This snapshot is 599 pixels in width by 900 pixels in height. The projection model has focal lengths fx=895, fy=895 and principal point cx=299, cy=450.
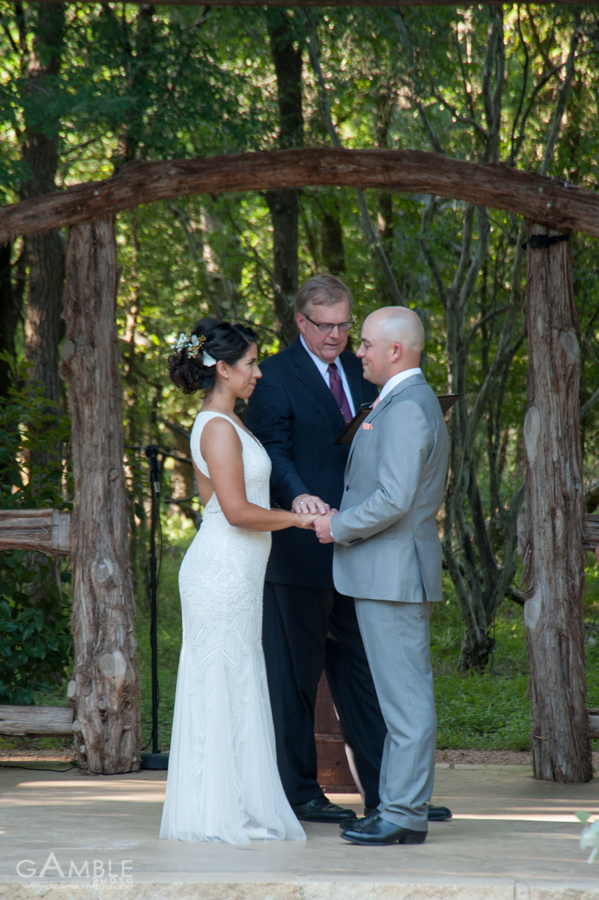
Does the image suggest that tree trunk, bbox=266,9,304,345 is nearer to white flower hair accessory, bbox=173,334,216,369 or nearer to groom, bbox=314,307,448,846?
white flower hair accessory, bbox=173,334,216,369

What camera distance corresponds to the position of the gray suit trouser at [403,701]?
301cm

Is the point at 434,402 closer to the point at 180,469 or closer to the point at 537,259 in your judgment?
the point at 537,259

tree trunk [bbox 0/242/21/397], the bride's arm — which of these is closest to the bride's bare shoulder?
the bride's arm

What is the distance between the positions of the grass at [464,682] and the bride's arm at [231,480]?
98.9 inches

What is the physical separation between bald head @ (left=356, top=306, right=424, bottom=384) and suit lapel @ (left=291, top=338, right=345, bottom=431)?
58cm

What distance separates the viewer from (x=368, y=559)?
3.15 meters

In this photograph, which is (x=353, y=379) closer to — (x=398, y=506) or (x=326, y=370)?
(x=326, y=370)

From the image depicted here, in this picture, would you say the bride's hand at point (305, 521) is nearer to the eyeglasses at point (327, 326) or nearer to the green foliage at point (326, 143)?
the eyeglasses at point (327, 326)

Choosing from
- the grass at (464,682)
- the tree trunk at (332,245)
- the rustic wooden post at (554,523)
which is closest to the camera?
the rustic wooden post at (554,523)

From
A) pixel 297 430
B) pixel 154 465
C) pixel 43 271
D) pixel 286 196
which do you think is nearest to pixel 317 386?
pixel 297 430

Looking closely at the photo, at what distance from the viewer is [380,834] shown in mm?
3029

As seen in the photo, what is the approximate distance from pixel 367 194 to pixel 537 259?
507 centimetres

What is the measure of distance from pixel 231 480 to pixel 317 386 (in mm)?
726

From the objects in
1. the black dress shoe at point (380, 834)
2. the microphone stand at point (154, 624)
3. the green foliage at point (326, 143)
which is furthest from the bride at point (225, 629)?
the green foliage at point (326, 143)
